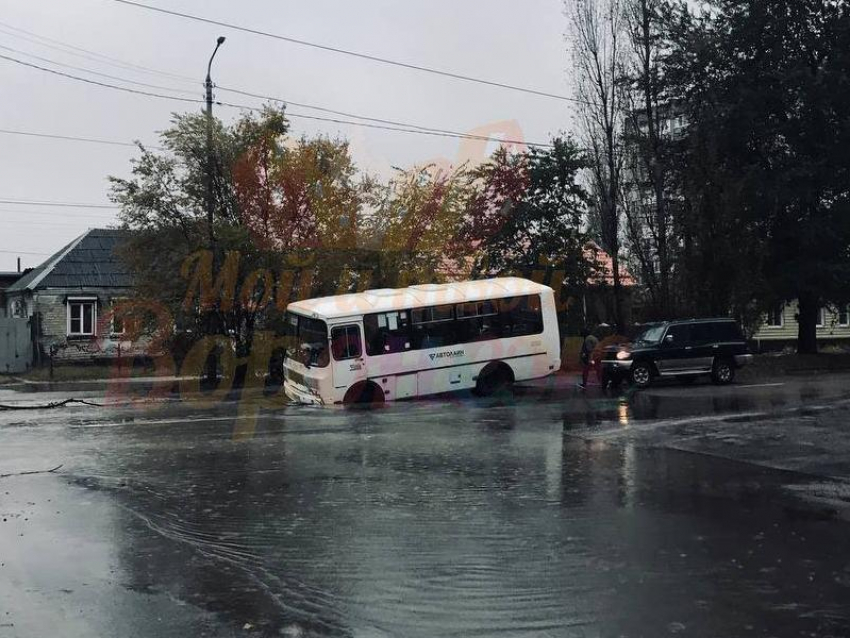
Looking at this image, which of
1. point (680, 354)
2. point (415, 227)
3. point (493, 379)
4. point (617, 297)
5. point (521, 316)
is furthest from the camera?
point (617, 297)

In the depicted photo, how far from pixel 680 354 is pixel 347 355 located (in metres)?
9.89

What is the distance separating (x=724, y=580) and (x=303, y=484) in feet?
17.8

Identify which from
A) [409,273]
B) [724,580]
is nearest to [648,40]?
[409,273]

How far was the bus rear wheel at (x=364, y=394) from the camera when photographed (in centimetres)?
2112

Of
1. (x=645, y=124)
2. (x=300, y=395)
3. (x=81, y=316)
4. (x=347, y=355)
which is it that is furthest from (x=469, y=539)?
(x=81, y=316)

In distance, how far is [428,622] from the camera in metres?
5.57

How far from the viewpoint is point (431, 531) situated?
801 centimetres

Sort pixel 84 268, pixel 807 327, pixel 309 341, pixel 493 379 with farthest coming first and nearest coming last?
pixel 84 268 → pixel 807 327 → pixel 493 379 → pixel 309 341

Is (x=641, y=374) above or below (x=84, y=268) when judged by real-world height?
below

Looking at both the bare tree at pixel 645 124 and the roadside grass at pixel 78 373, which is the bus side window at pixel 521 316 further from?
the roadside grass at pixel 78 373

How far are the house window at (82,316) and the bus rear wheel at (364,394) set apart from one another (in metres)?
23.7

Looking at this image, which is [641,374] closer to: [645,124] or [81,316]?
[645,124]

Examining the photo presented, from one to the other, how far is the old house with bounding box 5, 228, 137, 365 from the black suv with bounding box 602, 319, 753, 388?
23.7m

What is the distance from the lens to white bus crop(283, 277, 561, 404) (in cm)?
2106
